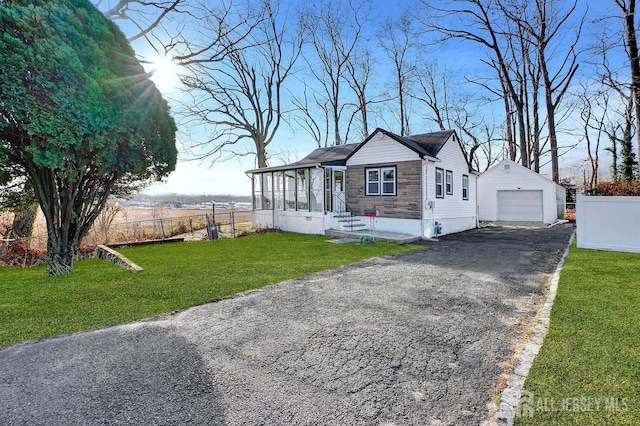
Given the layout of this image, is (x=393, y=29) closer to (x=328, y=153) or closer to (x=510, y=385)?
(x=328, y=153)

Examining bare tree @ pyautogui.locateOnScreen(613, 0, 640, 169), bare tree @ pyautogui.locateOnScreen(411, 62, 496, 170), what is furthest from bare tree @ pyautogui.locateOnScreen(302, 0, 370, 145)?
bare tree @ pyautogui.locateOnScreen(613, 0, 640, 169)

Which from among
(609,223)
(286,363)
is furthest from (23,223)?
(609,223)

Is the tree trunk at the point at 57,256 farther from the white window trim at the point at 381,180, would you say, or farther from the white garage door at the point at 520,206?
the white garage door at the point at 520,206

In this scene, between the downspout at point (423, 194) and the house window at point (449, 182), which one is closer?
the downspout at point (423, 194)

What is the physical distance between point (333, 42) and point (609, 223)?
2237 cm

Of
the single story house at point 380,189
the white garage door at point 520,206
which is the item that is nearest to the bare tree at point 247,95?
the single story house at point 380,189

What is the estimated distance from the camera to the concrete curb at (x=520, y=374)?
230cm

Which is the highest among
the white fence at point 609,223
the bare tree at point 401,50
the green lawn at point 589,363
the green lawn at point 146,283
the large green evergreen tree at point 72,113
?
the bare tree at point 401,50

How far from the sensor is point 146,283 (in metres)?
6.03

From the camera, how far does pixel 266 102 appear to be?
24.2 meters

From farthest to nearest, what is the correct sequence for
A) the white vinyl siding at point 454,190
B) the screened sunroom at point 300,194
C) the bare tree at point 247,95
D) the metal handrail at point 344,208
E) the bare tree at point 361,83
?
the bare tree at point 361,83 → the bare tree at point 247,95 → the metal handrail at point 344,208 → the screened sunroom at point 300,194 → the white vinyl siding at point 454,190

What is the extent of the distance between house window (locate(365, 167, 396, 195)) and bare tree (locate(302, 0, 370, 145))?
1436 centimetres

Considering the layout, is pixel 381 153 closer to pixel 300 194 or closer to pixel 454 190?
pixel 300 194

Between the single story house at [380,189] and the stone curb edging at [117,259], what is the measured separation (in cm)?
766
